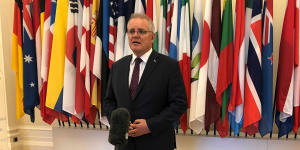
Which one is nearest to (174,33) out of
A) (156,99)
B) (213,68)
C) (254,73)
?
(213,68)

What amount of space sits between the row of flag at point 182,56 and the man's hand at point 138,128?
0.78 metres

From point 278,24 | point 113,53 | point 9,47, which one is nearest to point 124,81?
point 113,53

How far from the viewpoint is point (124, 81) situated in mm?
1192

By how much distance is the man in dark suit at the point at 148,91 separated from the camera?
1127mm

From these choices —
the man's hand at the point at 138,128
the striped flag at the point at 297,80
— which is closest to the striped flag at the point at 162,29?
the man's hand at the point at 138,128

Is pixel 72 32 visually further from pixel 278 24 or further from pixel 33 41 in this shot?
pixel 278 24

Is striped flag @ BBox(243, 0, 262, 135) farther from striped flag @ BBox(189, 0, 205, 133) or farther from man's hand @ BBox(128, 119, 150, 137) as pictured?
man's hand @ BBox(128, 119, 150, 137)

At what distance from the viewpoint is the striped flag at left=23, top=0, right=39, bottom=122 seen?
198 cm

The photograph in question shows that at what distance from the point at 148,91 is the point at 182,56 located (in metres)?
0.73

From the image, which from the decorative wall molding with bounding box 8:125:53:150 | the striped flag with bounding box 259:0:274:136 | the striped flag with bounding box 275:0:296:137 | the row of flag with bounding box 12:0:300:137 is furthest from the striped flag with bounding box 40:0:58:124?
the striped flag with bounding box 275:0:296:137

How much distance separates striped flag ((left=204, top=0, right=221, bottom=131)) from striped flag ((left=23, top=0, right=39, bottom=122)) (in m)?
1.63

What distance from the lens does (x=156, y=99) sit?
45.8 inches

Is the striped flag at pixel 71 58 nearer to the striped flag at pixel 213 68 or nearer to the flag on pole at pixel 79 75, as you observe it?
the flag on pole at pixel 79 75

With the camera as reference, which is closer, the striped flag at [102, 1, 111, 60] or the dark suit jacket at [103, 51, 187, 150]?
the dark suit jacket at [103, 51, 187, 150]
